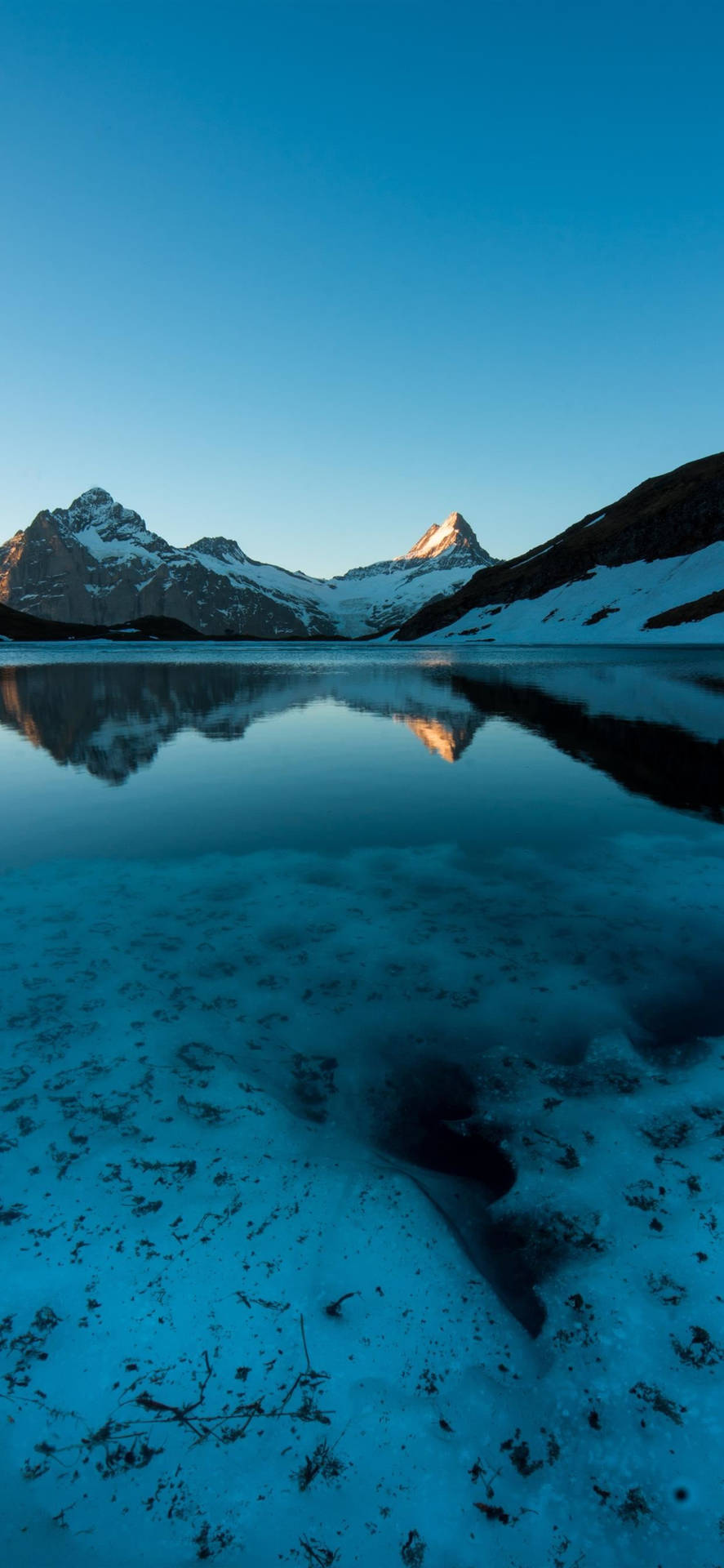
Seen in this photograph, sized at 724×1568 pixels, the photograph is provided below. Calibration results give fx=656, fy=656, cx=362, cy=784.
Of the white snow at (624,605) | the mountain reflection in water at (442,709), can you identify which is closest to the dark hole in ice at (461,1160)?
the mountain reflection in water at (442,709)

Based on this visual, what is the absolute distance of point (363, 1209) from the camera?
390 centimetres

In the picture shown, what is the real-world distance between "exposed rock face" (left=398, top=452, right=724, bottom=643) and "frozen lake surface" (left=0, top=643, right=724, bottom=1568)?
92.3 metres

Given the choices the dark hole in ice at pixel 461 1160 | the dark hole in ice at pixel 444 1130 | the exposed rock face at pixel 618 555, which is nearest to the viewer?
the dark hole in ice at pixel 461 1160

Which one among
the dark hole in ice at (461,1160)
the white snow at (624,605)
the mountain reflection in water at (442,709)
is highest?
the white snow at (624,605)

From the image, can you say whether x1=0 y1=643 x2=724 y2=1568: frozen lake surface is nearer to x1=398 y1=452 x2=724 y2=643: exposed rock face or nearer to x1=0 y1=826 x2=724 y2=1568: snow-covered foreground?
x1=0 y1=826 x2=724 y2=1568: snow-covered foreground

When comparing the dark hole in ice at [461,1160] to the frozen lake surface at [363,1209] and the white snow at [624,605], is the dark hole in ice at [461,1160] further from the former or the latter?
the white snow at [624,605]

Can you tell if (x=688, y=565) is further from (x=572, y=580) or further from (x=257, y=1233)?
(x=257, y=1233)

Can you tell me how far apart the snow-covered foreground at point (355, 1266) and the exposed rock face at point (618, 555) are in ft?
308

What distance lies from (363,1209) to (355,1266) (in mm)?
372

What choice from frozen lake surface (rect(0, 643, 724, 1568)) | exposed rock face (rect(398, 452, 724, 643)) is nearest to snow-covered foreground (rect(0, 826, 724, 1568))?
frozen lake surface (rect(0, 643, 724, 1568))

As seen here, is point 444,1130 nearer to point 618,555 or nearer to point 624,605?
point 624,605

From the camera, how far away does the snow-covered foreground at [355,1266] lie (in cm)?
261

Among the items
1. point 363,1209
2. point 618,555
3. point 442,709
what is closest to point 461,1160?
point 363,1209

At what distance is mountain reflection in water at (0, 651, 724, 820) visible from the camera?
664 inches
